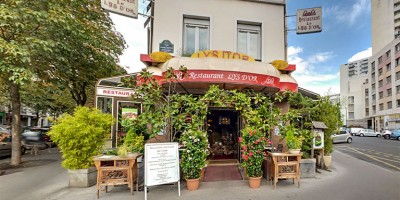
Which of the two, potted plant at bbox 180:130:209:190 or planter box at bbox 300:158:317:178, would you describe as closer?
potted plant at bbox 180:130:209:190

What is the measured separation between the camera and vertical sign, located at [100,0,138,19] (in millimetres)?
8125

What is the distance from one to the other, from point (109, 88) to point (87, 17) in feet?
14.6

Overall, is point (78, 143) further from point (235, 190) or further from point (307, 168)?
point (307, 168)

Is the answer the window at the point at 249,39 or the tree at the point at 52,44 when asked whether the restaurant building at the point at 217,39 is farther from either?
the tree at the point at 52,44

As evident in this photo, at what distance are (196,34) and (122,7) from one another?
3.32 meters

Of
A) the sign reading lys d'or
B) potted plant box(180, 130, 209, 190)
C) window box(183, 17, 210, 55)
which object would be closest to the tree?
window box(183, 17, 210, 55)

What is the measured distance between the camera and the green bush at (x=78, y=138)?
6410 millimetres

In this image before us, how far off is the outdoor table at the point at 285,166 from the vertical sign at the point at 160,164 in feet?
9.58

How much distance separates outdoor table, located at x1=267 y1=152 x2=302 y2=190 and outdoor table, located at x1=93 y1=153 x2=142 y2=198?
13.5ft

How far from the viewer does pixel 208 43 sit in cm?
1001

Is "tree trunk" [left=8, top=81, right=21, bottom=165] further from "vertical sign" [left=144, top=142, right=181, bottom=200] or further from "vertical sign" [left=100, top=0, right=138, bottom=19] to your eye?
"vertical sign" [left=144, top=142, right=181, bottom=200]

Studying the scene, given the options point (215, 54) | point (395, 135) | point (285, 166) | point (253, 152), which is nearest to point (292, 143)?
point (285, 166)

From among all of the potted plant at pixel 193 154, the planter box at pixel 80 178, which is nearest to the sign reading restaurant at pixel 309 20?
the potted plant at pixel 193 154

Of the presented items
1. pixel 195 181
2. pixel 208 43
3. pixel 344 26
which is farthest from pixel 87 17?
pixel 344 26
